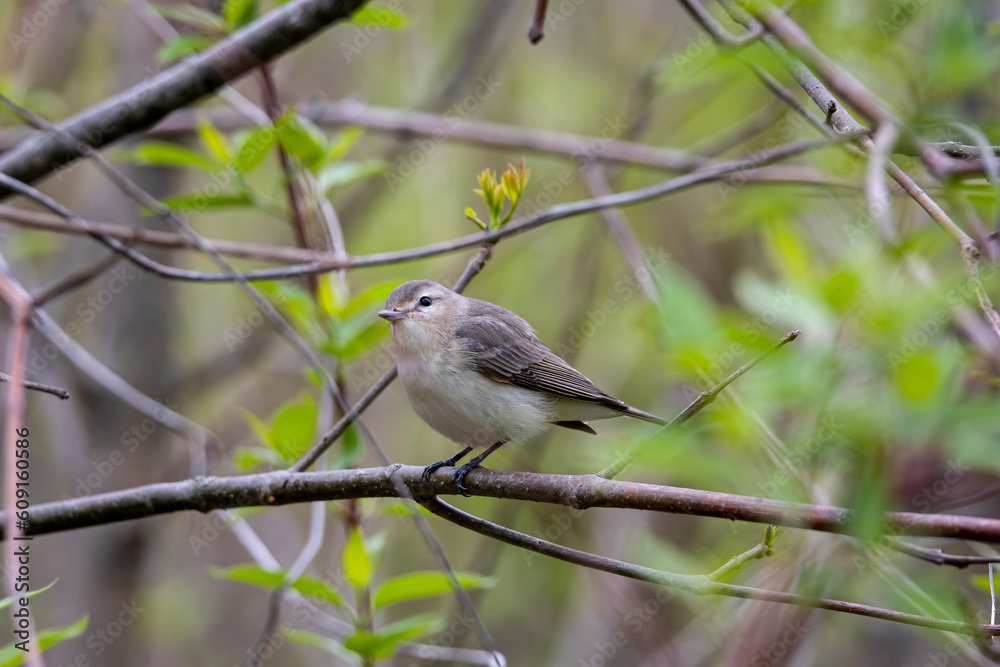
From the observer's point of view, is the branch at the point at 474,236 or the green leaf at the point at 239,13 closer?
the branch at the point at 474,236

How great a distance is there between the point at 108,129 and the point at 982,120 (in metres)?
3.08

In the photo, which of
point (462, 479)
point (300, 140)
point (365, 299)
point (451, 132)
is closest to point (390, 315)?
point (365, 299)

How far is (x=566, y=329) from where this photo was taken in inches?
217

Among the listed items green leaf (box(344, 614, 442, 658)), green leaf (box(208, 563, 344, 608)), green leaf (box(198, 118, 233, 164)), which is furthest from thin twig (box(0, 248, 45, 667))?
green leaf (box(198, 118, 233, 164))

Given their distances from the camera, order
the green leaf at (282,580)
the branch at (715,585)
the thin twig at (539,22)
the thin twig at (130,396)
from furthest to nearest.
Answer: the thin twig at (130,396) < the thin twig at (539,22) < the green leaf at (282,580) < the branch at (715,585)

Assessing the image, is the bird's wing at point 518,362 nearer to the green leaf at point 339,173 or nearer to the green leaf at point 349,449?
the green leaf at point 349,449

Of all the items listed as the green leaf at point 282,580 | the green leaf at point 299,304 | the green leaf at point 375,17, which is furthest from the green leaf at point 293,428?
the green leaf at point 375,17

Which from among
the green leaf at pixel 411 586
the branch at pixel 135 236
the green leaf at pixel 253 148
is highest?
the green leaf at pixel 253 148

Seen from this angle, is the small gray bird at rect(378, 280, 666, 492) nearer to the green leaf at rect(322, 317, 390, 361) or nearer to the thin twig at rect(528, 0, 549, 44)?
the green leaf at rect(322, 317, 390, 361)

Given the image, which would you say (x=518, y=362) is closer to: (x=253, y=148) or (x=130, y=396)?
(x=253, y=148)

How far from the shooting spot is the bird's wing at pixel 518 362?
147 inches

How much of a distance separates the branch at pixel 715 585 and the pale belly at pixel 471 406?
3.00 ft

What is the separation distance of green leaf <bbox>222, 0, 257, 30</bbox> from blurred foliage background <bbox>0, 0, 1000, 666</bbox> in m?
0.01

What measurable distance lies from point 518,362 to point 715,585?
1982 mm
